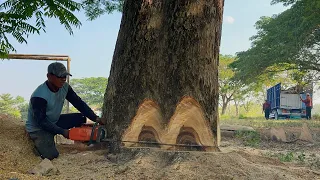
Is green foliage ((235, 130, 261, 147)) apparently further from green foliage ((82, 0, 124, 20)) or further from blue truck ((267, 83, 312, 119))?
blue truck ((267, 83, 312, 119))

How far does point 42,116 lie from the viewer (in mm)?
4285

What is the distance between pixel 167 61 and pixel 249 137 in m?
5.64

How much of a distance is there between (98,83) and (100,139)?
1778 inches

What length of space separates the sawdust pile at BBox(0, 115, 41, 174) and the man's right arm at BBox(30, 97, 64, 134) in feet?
1.31

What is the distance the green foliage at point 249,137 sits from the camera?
8258 millimetres

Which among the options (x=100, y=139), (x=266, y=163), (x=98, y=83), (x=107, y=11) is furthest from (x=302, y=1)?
(x=98, y=83)

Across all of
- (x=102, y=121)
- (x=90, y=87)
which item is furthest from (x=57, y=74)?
(x=90, y=87)

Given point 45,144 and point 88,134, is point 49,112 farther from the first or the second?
point 88,134

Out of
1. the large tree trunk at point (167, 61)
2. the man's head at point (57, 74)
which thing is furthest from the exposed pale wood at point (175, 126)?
the man's head at point (57, 74)

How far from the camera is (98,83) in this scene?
48.8 meters

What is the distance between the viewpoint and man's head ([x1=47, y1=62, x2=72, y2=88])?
4.38 meters

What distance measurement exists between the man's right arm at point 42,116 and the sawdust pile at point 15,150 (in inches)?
15.7

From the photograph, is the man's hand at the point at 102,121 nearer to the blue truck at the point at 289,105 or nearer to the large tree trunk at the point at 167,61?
the large tree trunk at the point at 167,61

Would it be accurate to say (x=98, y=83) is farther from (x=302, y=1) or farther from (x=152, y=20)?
(x=152, y=20)
